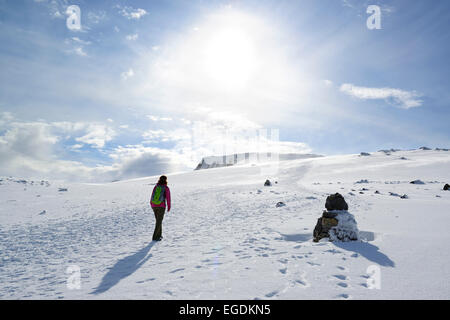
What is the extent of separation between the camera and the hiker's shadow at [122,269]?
561 centimetres

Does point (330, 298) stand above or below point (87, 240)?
above

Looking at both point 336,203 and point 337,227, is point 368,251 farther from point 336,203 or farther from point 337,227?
point 336,203

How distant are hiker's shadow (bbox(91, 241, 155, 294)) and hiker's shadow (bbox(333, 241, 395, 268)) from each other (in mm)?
6572

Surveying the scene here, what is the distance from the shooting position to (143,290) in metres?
5.17

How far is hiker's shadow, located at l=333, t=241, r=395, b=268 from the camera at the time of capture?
20.4ft

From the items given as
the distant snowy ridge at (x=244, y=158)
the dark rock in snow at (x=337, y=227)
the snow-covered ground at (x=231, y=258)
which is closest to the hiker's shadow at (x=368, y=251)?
the snow-covered ground at (x=231, y=258)

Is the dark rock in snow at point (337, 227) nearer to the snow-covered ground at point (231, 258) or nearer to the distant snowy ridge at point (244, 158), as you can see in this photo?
the snow-covered ground at point (231, 258)

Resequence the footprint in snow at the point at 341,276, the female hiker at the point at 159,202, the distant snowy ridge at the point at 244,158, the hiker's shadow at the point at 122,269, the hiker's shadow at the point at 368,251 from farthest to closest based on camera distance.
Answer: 1. the distant snowy ridge at the point at 244,158
2. the female hiker at the point at 159,202
3. the hiker's shadow at the point at 368,251
4. the hiker's shadow at the point at 122,269
5. the footprint in snow at the point at 341,276

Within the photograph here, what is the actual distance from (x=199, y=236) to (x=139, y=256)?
3.10m

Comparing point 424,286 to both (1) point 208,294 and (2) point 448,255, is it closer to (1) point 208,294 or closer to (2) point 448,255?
(2) point 448,255

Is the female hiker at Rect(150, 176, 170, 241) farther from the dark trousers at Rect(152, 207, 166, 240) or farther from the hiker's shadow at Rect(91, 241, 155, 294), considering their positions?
the hiker's shadow at Rect(91, 241, 155, 294)

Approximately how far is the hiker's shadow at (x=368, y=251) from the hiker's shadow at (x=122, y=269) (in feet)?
21.6

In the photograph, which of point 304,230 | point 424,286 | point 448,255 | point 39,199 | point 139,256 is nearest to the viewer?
point 424,286
